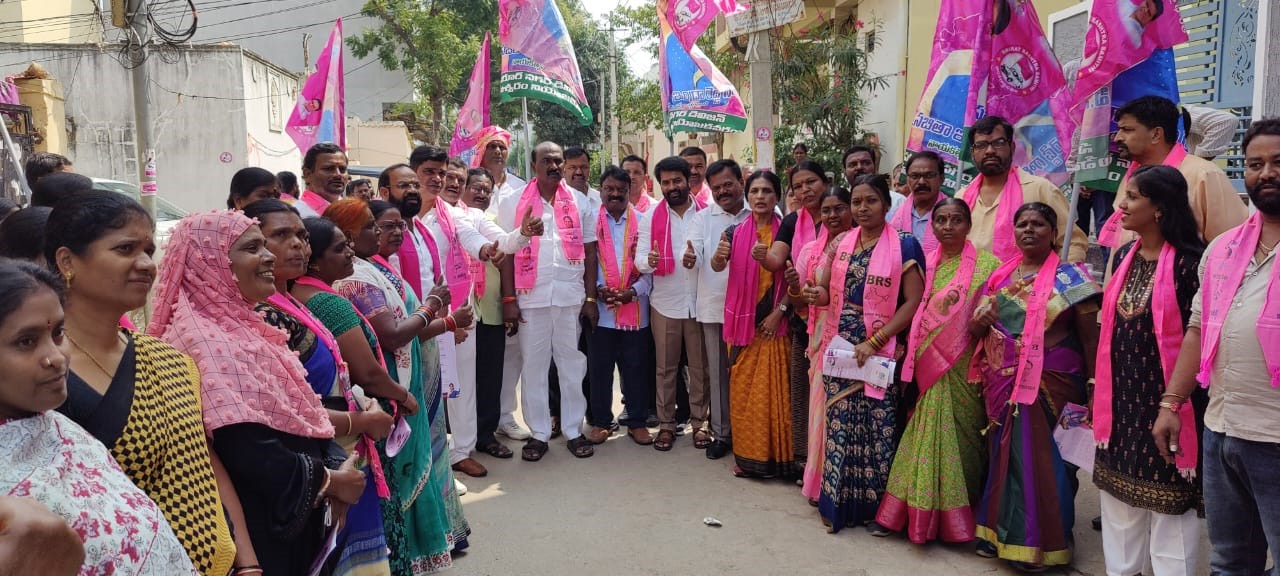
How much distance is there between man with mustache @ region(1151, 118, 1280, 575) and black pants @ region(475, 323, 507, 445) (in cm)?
394

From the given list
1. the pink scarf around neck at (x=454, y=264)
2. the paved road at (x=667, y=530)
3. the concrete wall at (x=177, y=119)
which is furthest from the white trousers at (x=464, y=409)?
the concrete wall at (x=177, y=119)

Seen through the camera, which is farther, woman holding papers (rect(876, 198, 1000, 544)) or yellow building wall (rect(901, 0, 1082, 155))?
yellow building wall (rect(901, 0, 1082, 155))

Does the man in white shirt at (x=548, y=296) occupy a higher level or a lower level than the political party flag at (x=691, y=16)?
lower

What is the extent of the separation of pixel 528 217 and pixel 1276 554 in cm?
384

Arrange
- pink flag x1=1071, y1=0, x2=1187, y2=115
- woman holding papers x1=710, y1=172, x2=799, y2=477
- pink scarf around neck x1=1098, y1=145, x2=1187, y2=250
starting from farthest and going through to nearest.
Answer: woman holding papers x1=710, y1=172, x2=799, y2=477, pink flag x1=1071, y1=0, x2=1187, y2=115, pink scarf around neck x1=1098, y1=145, x2=1187, y2=250

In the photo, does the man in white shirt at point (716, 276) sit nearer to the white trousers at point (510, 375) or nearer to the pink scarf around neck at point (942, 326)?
the white trousers at point (510, 375)

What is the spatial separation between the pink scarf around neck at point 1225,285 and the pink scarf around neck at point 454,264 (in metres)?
3.71

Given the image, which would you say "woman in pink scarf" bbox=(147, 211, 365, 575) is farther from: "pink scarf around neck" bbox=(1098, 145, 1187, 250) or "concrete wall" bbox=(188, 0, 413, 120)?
"concrete wall" bbox=(188, 0, 413, 120)

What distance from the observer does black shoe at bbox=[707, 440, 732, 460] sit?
538cm

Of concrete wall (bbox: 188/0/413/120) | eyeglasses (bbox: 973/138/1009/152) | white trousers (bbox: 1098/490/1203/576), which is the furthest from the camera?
concrete wall (bbox: 188/0/413/120)

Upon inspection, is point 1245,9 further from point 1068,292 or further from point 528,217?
point 528,217

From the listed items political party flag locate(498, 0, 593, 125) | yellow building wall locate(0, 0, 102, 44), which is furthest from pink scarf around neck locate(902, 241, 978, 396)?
yellow building wall locate(0, 0, 102, 44)

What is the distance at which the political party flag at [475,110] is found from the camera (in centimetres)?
774

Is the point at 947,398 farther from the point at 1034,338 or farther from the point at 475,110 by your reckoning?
the point at 475,110
